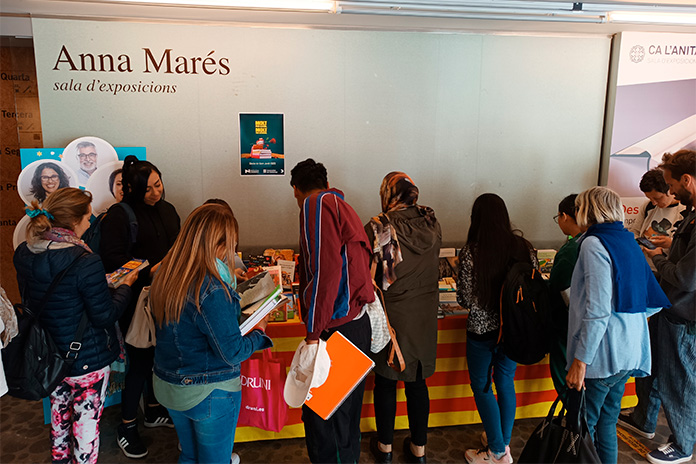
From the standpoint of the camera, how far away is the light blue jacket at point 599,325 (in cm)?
206

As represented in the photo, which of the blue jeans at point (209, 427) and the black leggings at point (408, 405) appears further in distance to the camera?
the black leggings at point (408, 405)

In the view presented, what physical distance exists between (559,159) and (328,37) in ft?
6.77

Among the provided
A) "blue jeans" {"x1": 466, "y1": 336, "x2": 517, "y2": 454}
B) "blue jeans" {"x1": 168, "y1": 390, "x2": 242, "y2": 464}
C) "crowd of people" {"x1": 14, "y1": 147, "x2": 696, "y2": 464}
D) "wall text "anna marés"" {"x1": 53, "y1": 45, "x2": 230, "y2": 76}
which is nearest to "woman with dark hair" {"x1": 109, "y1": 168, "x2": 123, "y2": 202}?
"crowd of people" {"x1": 14, "y1": 147, "x2": 696, "y2": 464}

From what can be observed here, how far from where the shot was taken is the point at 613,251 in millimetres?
2066

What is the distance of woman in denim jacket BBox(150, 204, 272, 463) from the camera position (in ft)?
5.69

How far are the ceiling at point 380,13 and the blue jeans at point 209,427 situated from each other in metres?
2.44

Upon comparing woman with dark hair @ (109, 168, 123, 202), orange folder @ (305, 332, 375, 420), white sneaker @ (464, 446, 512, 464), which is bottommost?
white sneaker @ (464, 446, 512, 464)

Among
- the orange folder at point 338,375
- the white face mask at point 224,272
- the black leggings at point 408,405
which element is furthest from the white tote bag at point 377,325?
the white face mask at point 224,272

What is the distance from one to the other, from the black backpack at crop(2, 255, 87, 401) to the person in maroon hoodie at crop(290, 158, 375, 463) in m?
1.00

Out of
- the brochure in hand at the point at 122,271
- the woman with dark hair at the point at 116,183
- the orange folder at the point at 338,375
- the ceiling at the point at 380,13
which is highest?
the ceiling at the point at 380,13

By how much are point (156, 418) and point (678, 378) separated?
3.15 m

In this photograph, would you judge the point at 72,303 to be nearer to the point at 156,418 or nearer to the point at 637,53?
the point at 156,418

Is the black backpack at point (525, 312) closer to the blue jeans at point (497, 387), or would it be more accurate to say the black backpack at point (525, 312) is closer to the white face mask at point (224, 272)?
the blue jeans at point (497, 387)

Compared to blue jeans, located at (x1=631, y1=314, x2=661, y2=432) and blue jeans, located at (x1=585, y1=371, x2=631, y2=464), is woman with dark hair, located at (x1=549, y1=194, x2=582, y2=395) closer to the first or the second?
blue jeans, located at (x1=585, y1=371, x2=631, y2=464)
